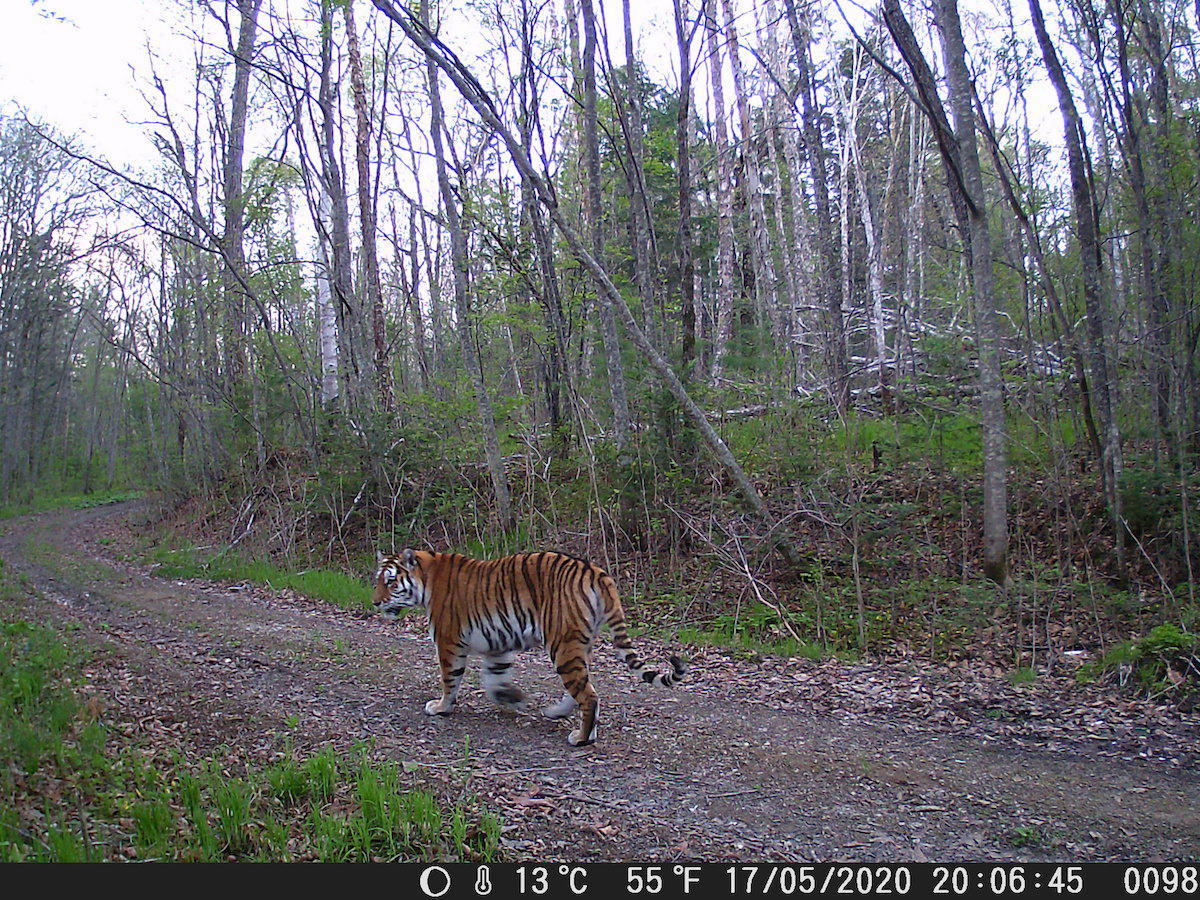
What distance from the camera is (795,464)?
10789mm

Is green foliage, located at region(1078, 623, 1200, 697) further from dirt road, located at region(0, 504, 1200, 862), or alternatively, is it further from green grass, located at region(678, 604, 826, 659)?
green grass, located at region(678, 604, 826, 659)

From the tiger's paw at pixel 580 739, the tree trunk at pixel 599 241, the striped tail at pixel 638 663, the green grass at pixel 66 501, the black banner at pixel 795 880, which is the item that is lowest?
the black banner at pixel 795 880

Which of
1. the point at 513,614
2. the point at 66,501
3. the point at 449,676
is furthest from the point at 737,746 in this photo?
the point at 66,501

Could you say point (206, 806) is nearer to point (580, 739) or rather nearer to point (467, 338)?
point (580, 739)

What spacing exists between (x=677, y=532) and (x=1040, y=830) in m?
7.47

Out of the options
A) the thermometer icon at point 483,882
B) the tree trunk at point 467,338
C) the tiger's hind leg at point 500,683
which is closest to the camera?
the thermometer icon at point 483,882

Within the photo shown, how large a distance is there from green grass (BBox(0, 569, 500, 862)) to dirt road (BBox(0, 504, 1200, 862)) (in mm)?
323

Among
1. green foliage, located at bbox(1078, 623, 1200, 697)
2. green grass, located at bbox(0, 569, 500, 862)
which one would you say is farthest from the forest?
green grass, located at bbox(0, 569, 500, 862)

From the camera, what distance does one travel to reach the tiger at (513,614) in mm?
6000

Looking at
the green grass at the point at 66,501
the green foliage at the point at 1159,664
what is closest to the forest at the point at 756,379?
the green foliage at the point at 1159,664

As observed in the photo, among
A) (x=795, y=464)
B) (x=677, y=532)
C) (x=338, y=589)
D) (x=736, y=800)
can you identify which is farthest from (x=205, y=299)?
(x=736, y=800)

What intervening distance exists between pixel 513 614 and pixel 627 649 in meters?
1.07

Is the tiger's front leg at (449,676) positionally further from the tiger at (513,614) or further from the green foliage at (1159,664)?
the green foliage at (1159,664)

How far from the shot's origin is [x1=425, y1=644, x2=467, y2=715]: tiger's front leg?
21.5ft
